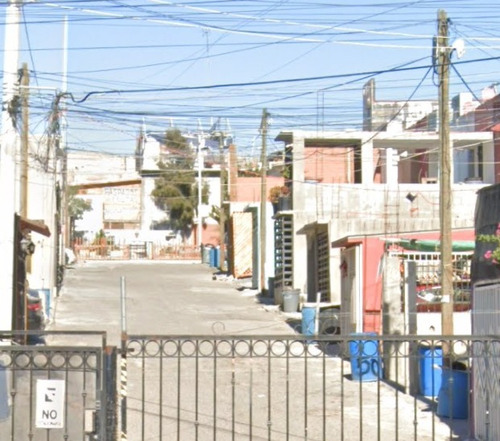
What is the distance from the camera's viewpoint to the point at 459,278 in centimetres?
2562

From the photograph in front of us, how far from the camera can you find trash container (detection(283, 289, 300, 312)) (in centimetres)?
3384

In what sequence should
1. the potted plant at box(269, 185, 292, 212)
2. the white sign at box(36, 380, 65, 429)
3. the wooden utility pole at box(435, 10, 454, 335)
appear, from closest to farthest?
the white sign at box(36, 380, 65, 429) → the wooden utility pole at box(435, 10, 454, 335) → the potted plant at box(269, 185, 292, 212)

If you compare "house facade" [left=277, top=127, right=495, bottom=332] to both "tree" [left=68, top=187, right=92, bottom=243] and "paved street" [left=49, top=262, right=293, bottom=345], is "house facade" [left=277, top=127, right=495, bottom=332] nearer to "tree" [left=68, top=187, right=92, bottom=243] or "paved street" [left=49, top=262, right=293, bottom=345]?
"paved street" [left=49, top=262, right=293, bottom=345]

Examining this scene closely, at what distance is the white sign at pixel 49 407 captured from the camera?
978 centimetres

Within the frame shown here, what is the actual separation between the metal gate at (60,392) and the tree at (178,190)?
203 ft

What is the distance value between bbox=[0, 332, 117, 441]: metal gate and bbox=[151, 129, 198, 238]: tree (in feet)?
203

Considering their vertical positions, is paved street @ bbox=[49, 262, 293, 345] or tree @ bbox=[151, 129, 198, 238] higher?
tree @ bbox=[151, 129, 198, 238]

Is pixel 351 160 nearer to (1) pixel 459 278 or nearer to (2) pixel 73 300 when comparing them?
(2) pixel 73 300

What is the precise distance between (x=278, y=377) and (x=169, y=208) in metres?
55.2

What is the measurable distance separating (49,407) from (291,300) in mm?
24225

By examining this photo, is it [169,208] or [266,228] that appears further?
[169,208]

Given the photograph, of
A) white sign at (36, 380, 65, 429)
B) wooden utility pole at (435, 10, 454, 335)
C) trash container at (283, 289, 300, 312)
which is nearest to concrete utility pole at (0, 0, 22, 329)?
white sign at (36, 380, 65, 429)

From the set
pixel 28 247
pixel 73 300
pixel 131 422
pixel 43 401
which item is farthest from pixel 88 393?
pixel 73 300

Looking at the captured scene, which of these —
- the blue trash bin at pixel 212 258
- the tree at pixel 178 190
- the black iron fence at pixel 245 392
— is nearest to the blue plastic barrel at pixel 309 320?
the black iron fence at pixel 245 392
